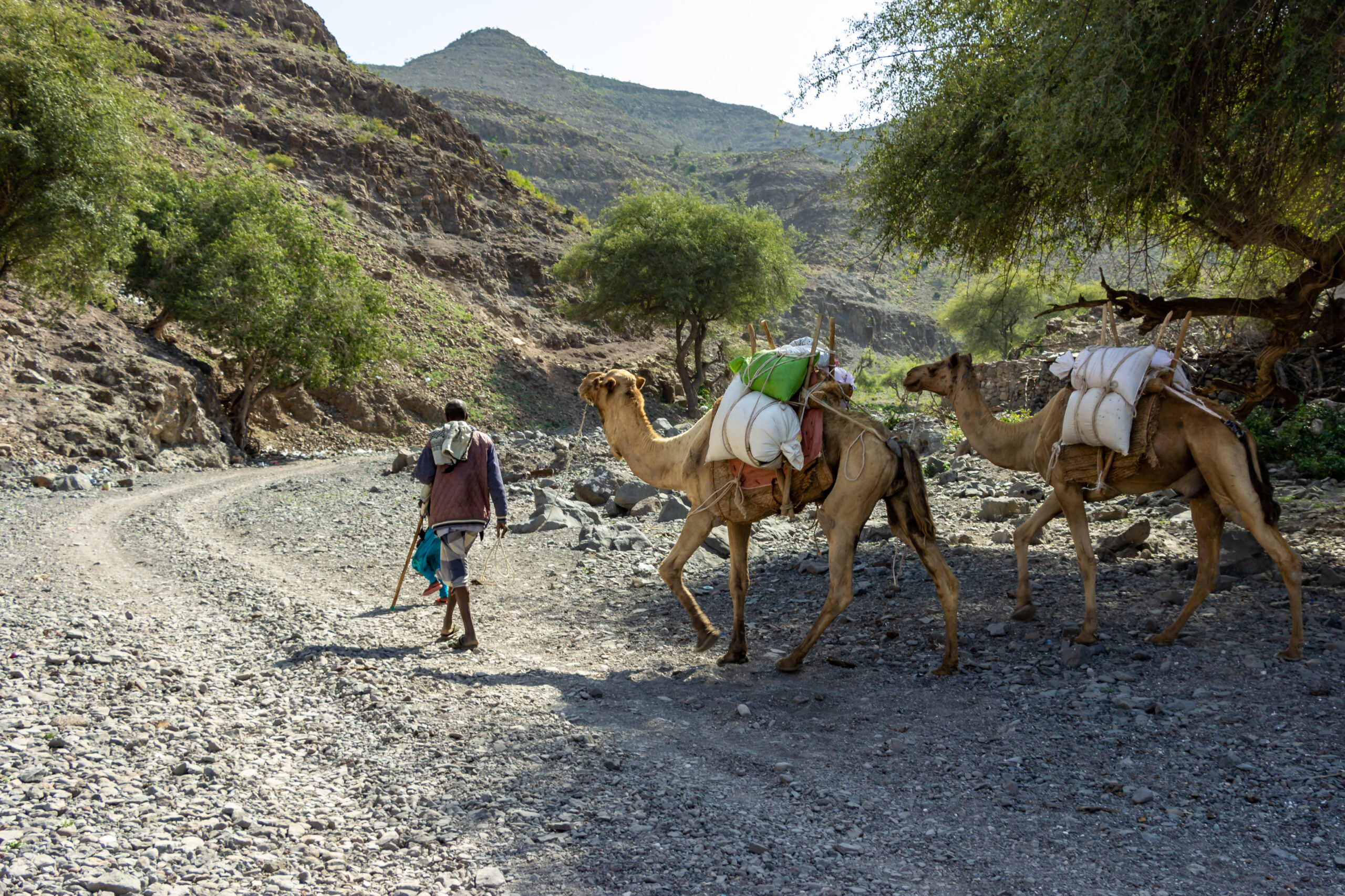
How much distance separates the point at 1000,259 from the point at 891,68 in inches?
113

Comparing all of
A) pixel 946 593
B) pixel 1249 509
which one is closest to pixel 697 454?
pixel 946 593

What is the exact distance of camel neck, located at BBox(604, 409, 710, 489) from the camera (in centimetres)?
700

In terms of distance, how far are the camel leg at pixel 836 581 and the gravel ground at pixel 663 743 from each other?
0.19 metres

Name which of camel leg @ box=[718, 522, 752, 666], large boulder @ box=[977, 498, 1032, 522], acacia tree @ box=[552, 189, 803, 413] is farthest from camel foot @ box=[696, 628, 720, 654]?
acacia tree @ box=[552, 189, 803, 413]

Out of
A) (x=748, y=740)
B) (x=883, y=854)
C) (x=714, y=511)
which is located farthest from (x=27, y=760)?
(x=714, y=511)

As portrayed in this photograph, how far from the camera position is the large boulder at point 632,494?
13391 millimetres

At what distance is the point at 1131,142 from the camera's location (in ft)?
21.6

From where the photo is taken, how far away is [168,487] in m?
17.0

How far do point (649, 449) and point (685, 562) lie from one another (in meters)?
1.13

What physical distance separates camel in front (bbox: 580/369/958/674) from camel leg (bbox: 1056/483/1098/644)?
0.96 m

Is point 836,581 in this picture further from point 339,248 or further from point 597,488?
point 339,248

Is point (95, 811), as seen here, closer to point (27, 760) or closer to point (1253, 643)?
point (27, 760)

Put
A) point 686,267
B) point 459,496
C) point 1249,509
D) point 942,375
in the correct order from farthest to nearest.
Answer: point 686,267 → point 942,375 → point 459,496 → point 1249,509

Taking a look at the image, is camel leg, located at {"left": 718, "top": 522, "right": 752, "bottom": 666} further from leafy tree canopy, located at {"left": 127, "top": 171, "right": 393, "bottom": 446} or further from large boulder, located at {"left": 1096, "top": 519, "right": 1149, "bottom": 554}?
leafy tree canopy, located at {"left": 127, "top": 171, "right": 393, "bottom": 446}
